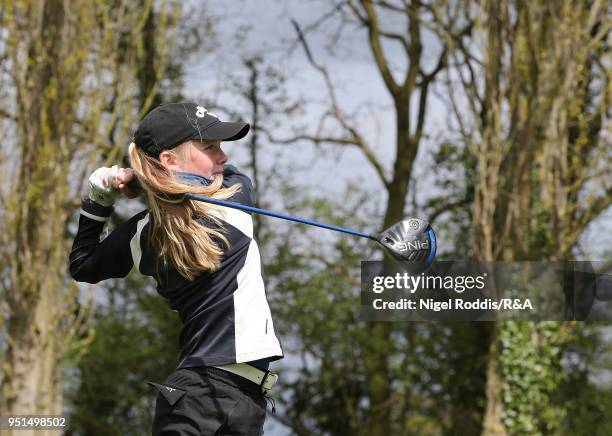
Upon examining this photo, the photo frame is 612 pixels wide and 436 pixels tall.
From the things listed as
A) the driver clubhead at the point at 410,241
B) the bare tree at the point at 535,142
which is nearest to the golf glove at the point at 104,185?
the driver clubhead at the point at 410,241

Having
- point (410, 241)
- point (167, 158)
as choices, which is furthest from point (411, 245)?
point (167, 158)

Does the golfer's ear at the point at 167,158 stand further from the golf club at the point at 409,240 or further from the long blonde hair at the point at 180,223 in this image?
the golf club at the point at 409,240

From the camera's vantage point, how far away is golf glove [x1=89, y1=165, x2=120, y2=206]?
9.14ft

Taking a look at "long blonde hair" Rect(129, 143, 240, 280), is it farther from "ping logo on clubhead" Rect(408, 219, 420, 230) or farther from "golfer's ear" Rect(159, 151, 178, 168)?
"ping logo on clubhead" Rect(408, 219, 420, 230)

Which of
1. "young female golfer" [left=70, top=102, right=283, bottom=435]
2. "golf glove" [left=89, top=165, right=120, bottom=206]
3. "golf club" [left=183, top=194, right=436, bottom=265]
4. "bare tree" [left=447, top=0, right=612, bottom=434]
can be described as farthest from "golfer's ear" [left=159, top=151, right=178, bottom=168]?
"bare tree" [left=447, top=0, right=612, bottom=434]

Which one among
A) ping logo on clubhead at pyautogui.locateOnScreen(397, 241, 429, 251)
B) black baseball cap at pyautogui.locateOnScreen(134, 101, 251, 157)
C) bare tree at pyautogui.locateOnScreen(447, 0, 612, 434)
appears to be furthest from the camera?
bare tree at pyautogui.locateOnScreen(447, 0, 612, 434)

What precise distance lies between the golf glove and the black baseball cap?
0.12 metres

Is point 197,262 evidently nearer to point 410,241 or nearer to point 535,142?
point 410,241

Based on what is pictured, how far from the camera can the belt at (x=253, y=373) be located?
2682 millimetres

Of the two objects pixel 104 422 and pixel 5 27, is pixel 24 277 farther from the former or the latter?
pixel 104 422

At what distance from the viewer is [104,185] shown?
2793 millimetres

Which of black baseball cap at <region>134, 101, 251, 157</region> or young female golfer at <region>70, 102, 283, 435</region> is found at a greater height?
black baseball cap at <region>134, 101, 251, 157</region>

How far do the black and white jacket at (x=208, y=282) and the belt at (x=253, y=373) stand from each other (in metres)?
0.03

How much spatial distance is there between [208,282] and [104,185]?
42 cm
